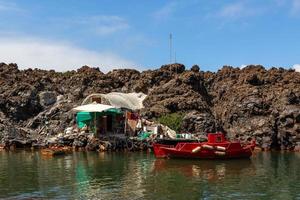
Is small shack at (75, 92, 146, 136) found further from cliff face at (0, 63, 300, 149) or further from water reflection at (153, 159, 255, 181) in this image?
water reflection at (153, 159, 255, 181)

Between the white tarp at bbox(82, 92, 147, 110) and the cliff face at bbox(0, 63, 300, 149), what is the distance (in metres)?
1.90

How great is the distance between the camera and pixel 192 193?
112 feet

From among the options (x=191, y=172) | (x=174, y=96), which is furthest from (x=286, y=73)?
(x=191, y=172)

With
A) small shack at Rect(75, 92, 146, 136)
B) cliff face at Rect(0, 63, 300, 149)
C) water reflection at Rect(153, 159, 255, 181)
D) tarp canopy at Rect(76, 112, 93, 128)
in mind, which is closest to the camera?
water reflection at Rect(153, 159, 255, 181)

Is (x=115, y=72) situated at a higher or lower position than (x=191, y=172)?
higher

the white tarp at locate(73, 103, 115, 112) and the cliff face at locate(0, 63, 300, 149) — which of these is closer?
the white tarp at locate(73, 103, 115, 112)

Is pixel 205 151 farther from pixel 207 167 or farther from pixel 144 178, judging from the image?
pixel 144 178

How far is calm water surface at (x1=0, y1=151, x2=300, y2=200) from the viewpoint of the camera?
33659 mm

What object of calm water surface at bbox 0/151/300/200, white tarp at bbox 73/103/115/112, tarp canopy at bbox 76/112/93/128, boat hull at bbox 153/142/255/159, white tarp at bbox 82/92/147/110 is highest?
white tarp at bbox 82/92/147/110

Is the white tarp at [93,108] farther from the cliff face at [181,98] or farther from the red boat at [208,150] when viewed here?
the red boat at [208,150]

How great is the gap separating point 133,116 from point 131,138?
20.9 feet

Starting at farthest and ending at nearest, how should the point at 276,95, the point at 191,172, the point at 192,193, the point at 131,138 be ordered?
the point at 276,95 → the point at 131,138 → the point at 191,172 → the point at 192,193

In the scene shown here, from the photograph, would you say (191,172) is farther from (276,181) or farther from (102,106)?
(102,106)

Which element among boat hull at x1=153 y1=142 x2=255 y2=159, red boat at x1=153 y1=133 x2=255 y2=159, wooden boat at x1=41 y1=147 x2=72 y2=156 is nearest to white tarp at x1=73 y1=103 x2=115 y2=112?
wooden boat at x1=41 y1=147 x2=72 y2=156
